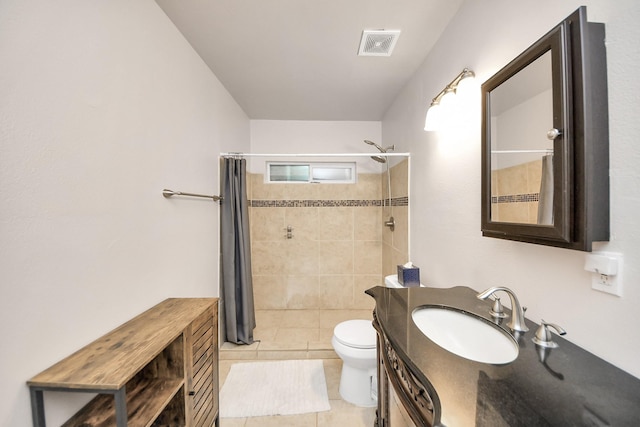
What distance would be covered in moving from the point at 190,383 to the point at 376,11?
7.14 ft

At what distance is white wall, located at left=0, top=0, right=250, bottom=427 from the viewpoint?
0.75 metres

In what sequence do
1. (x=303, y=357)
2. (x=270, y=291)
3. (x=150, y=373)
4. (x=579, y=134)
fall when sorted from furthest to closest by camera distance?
1. (x=270, y=291)
2. (x=303, y=357)
3. (x=150, y=373)
4. (x=579, y=134)

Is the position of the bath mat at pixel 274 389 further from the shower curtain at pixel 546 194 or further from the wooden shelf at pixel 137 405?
the shower curtain at pixel 546 194

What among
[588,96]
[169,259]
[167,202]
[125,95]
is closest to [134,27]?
[125,95]

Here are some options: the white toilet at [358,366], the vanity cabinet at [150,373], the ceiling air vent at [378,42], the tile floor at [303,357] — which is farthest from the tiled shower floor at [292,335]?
the ceiling air vent at [378,42]

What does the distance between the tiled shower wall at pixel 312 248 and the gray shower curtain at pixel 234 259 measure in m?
0.79

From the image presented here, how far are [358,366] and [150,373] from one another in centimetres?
122

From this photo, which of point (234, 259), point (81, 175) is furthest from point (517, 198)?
point (234, 259)

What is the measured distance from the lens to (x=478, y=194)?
1.27 metres

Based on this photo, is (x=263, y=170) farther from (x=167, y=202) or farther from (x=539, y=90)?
(x=539, y=90)

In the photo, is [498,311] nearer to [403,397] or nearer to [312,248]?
[403,397]

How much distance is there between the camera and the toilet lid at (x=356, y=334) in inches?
66.7

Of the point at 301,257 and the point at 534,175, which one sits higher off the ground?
the point at 534,175

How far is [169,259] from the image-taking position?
153cm
